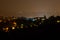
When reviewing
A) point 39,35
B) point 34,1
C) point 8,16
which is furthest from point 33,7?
point 39,35

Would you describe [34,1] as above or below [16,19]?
above

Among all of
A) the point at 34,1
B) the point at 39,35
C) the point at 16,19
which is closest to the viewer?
the point at 39,35

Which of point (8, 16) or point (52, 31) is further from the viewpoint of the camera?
point (8, 16)

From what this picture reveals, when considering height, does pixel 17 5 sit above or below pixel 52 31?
above

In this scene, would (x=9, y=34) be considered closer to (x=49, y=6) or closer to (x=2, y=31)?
(x=2, y=31)

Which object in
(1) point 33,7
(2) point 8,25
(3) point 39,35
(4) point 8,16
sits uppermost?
(1) point 33,7

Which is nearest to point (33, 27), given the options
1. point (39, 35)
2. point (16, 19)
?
point (39, 35)

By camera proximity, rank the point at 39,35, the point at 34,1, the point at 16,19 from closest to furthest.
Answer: the point at 39,35
the point at 16,19
the point at 34,1

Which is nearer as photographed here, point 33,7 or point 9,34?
point 9,34

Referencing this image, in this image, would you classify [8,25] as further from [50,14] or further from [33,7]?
[50,14]
